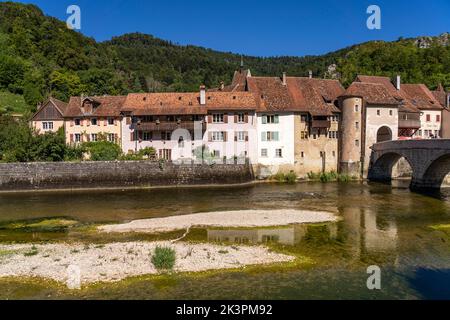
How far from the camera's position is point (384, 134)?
59.0m

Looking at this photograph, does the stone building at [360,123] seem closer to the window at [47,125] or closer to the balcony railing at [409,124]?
the balcony railing at [409,124]

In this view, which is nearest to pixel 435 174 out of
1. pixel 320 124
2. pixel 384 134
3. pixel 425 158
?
pixel 425 158

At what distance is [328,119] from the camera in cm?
5553

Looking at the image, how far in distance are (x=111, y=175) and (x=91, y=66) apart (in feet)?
258

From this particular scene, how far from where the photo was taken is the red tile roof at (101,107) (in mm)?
57688

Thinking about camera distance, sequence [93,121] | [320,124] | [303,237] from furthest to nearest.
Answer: [93,121]
[320,124]
[303,237]

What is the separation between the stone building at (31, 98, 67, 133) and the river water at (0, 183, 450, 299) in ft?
58.1

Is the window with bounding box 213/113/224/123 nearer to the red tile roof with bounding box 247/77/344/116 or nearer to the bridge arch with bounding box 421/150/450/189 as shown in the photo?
the red tile roof with bounding box 247/77/344/116

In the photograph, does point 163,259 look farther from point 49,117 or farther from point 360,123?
point 49,117

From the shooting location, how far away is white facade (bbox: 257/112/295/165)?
Result: 180ft

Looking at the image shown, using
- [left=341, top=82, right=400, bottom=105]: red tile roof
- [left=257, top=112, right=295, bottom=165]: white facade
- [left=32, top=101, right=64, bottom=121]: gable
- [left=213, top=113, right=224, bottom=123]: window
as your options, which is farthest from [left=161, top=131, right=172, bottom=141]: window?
[left=341, top=82, right=400, bottom=105]: red tile roof
